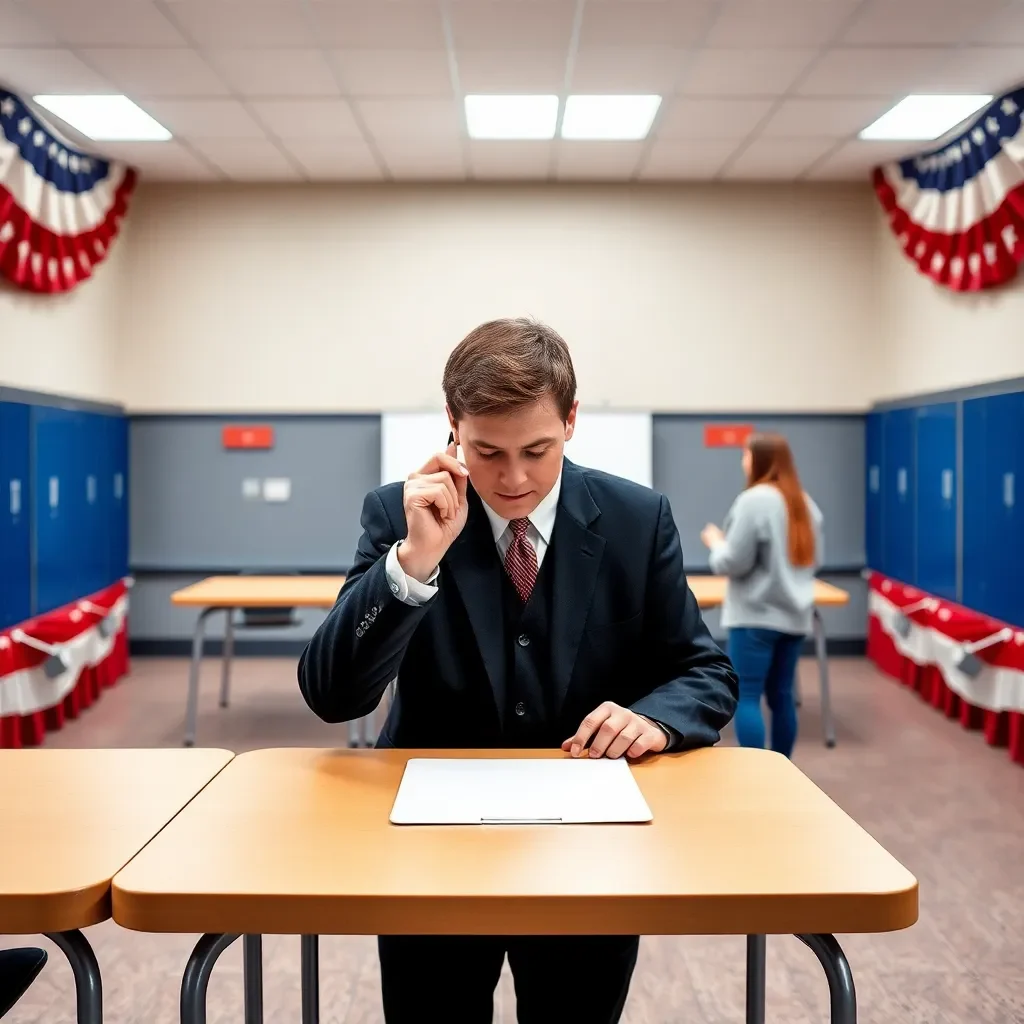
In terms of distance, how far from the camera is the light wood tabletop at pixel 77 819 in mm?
1018

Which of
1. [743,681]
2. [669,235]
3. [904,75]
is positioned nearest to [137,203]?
[669,235]

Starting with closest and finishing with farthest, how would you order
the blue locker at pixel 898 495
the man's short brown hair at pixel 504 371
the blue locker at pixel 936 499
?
the man's short brown hair at pixel 504 371 < the blue locker at pixel 936 499 < the blue locker at pixel 898 495

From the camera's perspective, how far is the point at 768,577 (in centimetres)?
350

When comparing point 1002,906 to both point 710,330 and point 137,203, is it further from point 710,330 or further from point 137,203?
point 137,203

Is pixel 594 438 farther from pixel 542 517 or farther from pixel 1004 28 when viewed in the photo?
pixel 542 517

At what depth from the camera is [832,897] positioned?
1.00 metres

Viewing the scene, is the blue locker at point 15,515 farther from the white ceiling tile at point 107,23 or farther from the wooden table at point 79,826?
the wooden table at point 79,826

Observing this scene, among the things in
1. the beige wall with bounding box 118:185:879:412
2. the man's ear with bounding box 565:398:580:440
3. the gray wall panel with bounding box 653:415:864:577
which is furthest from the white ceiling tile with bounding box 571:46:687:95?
the man's ear with bounding box 565:398:580:440

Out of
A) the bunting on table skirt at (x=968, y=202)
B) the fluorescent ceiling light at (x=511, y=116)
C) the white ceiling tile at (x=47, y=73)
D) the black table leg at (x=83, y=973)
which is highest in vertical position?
the fluorescent ceiling light at (x=511, y=116)

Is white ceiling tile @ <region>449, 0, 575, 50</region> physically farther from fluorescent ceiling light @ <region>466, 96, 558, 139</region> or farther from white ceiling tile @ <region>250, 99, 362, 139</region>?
white ceiling tile @ <region>250, 99, 362, 139</region>

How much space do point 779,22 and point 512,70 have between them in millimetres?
1178

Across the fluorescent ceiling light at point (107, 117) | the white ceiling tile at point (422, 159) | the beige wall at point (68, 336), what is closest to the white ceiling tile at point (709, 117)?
the white ceiling tile at point (422, 159)

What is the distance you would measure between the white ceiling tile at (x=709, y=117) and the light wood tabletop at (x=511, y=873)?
4327 millimetres

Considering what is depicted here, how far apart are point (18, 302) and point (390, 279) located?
2.28 metres
